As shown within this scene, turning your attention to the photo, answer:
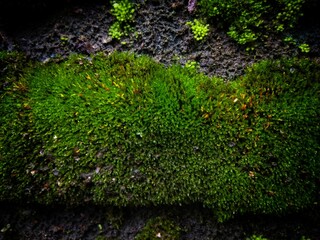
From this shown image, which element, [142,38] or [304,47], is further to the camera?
[142,38]

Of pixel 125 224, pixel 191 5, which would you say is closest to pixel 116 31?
pixel 191 5

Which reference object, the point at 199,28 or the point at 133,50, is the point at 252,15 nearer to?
the point at 199,28

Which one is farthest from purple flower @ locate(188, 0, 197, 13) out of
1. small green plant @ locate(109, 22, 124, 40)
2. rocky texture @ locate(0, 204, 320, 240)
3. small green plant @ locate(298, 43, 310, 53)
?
rocky texture @ locate(0, 204, 320, 240)

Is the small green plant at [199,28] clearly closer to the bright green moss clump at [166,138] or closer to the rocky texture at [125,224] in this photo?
the bright green moss clump at [166,138]

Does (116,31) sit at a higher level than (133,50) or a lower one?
higher

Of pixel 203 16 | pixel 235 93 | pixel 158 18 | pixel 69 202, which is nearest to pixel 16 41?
pixel 158 18

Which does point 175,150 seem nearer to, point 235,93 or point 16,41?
point 235,93
